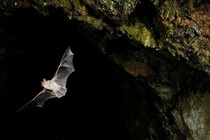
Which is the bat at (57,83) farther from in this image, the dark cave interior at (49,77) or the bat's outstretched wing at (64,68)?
the dark cave interior at (49,77)

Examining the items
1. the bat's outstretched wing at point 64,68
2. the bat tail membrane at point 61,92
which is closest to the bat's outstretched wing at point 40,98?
the bat tail membrane at point 61,92

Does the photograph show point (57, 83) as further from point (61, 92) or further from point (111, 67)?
point (111, 67)

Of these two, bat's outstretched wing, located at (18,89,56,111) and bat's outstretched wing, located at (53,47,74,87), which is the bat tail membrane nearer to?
bat's outstretched wing, located at (53,47,74,87)

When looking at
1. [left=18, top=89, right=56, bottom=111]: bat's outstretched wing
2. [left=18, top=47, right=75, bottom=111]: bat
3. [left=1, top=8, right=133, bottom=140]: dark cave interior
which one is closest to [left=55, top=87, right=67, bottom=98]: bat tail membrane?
[left=18, top=47, right=75, bottom=111]: bat

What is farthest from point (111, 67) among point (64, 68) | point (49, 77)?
point (49, 77)

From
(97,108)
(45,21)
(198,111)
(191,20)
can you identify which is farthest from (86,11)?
(97,108)
